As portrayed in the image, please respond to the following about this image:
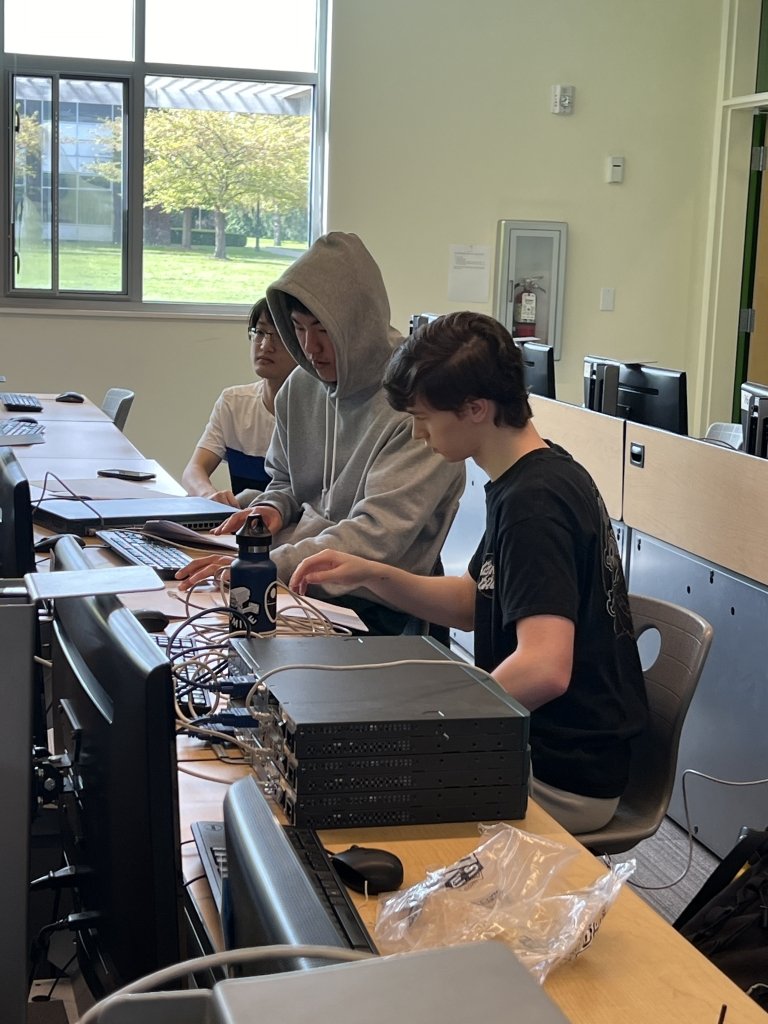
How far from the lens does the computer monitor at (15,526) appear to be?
160 cm

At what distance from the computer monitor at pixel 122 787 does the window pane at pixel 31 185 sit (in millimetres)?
5575

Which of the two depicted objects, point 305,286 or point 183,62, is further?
point 183,62

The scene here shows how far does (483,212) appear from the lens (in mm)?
6453

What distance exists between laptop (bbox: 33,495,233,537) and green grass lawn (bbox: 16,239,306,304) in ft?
12.5

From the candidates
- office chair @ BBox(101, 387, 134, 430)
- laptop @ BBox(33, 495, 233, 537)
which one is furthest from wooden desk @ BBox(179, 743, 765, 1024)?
office chair @ BBox(101, 387, 134, 430)

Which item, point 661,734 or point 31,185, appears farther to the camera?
point 31,185

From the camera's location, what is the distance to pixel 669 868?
2783 millimetres

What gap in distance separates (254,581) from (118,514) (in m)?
0.89

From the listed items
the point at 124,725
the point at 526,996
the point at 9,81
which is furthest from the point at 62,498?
the point at 9,81

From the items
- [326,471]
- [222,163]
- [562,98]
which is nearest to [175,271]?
[222,163]

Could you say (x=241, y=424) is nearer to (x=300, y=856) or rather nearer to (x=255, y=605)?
(x=255, y=605)

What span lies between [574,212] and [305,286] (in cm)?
437

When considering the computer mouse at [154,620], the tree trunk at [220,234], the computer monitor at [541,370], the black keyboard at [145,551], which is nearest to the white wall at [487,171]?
the tree trunk at [220,234]

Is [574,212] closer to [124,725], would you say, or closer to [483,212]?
[483,212]
